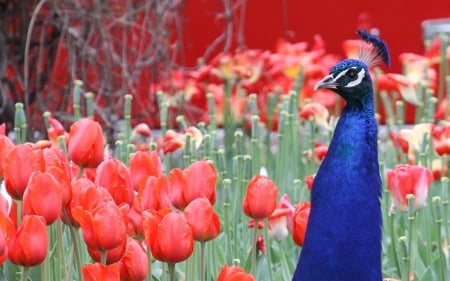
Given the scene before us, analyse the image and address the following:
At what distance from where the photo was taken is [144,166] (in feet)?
6.91

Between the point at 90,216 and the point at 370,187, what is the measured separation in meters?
0.51

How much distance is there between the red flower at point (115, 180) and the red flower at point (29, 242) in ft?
0.88

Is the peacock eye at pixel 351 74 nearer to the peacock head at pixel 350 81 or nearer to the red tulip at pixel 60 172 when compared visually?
the peacock head at pixel 350 81

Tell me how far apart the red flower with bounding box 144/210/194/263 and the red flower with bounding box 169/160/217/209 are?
6.4 inches

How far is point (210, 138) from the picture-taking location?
3203mm

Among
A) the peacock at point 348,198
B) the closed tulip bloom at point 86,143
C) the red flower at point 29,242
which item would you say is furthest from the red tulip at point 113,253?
the peacock at point 348,198

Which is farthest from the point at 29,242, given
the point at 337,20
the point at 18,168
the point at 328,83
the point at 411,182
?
the point at 337,20

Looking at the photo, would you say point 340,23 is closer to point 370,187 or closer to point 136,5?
point 136,5

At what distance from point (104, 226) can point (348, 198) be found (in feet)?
1.49

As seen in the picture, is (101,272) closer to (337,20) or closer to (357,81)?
(357,81)

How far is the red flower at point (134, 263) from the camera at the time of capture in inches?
70.6

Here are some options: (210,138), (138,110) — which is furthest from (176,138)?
(138,110)

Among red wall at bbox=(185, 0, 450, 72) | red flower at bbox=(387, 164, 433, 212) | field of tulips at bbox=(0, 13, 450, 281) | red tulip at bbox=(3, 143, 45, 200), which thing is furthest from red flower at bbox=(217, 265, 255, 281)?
red wall at bbox=(185, 0, 450, 72)

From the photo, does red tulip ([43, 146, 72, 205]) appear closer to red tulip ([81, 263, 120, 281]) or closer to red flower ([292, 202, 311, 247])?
red tulip ([81, 263, 120, 281])
